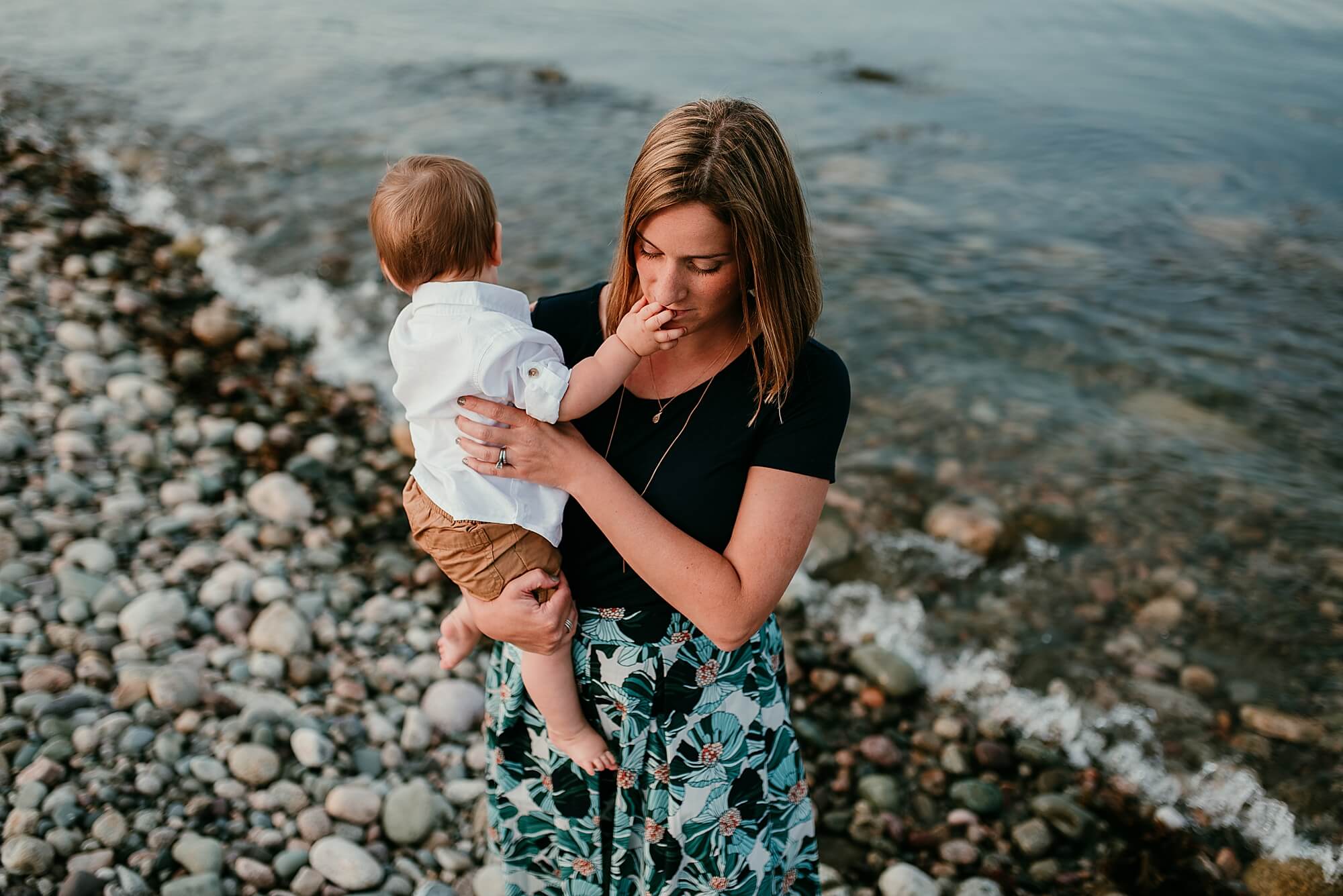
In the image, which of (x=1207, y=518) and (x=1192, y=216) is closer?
(x=1207, y=518)

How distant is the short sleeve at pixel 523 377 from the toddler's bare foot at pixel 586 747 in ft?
2.67

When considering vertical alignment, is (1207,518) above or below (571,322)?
below

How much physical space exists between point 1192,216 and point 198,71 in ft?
38.8

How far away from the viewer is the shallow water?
5.66 meters

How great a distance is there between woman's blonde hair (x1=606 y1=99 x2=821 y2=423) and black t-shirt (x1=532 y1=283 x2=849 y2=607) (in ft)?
0.18

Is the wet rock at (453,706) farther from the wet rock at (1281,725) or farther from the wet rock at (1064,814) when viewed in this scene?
the wet rock at (1281,725)

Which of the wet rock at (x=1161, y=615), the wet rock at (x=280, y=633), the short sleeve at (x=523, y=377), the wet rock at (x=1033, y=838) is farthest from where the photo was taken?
the wet rock at (x=1161, y=615)

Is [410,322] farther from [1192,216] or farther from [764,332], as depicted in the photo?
[1192,216]

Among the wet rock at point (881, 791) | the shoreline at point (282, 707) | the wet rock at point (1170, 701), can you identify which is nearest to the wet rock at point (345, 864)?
the shoreline at point (282, 707)

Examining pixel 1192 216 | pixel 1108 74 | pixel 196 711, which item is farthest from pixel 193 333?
pixel 1108 74

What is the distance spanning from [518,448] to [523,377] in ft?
0.52

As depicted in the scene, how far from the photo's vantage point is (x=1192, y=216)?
953 centimetres

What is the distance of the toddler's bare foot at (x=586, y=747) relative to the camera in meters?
2.49

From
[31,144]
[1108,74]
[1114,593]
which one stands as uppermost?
[1108,74]
